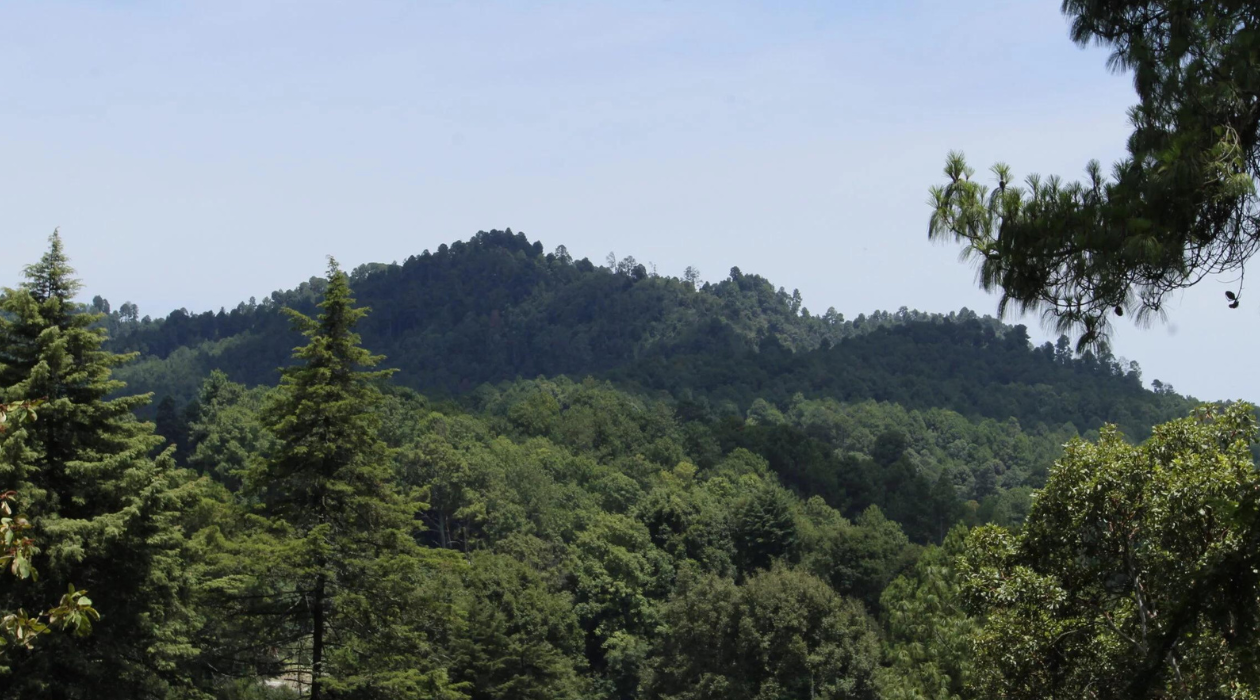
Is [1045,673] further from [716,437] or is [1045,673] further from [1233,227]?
[716,437]

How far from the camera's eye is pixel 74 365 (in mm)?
14672

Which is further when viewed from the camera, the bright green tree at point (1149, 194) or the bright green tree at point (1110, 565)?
the bright green tree at point (1110, 565)

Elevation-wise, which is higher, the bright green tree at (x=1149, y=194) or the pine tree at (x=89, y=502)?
the bright green tree at (x=1149, y=194)

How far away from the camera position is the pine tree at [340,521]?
50.7 feet

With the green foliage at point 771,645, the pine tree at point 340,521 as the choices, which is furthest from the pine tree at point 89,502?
the green foliage at point 771,645

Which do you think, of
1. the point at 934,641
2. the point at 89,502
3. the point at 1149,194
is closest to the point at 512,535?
the point at 934,641

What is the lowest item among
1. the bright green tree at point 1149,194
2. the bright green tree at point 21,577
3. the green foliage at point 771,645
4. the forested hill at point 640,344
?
the green foliage at point 771,645

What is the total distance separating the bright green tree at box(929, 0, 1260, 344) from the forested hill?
110 meters

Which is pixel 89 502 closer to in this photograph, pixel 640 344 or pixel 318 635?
pixel 318 635

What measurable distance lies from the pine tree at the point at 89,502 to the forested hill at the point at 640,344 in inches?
4099

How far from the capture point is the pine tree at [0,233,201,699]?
1346 centimetres

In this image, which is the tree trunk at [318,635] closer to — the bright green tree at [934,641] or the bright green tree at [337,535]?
the bright green tree at [337,535]

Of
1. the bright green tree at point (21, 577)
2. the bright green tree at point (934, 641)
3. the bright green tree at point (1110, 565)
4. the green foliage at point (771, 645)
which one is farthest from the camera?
the green foliage at point (771, 645)

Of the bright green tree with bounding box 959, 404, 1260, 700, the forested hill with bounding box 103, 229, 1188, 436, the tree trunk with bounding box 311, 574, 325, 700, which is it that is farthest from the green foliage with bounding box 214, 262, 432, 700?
the forested hill with bounding box 103, 229, 1188, 436
